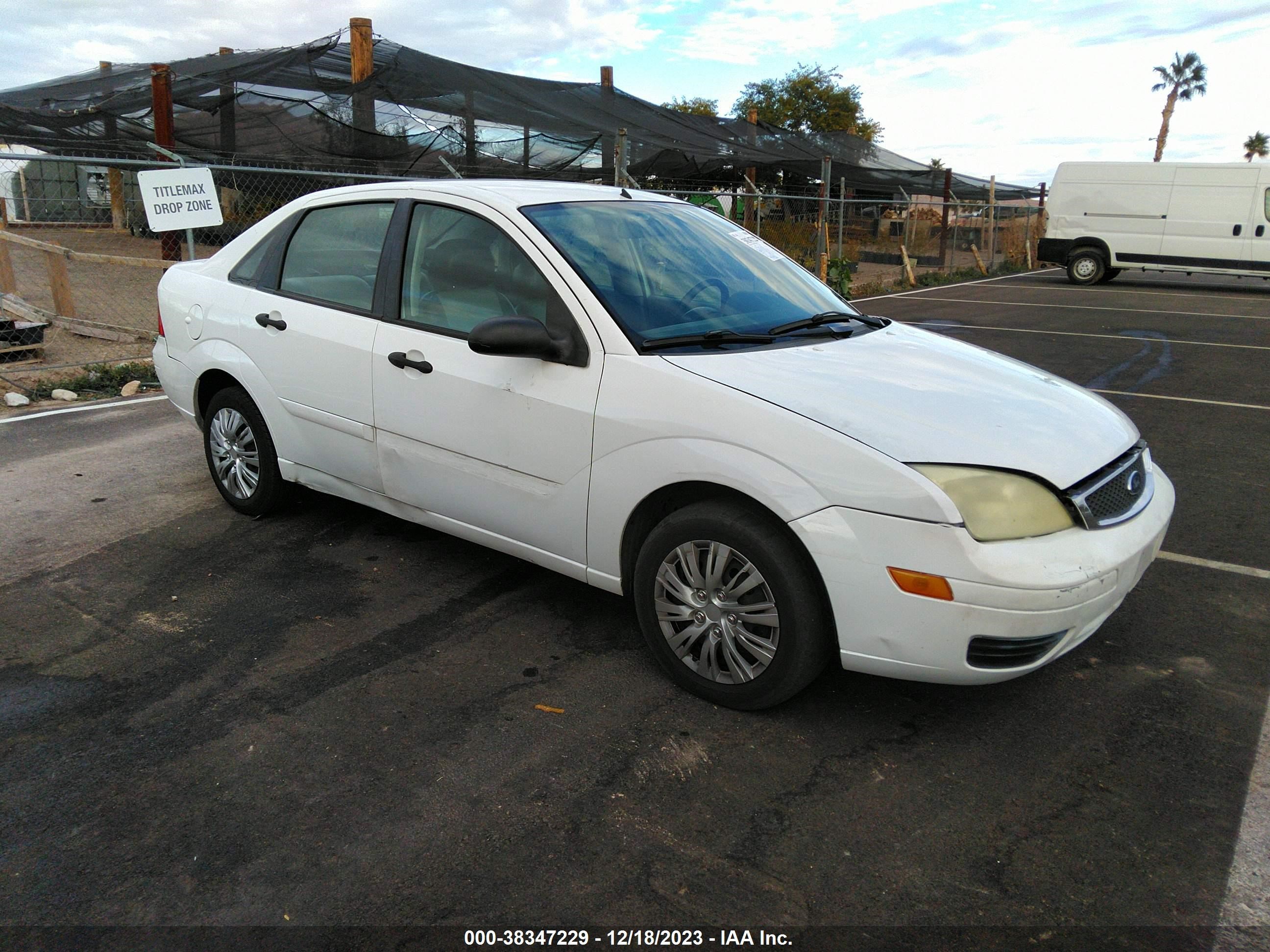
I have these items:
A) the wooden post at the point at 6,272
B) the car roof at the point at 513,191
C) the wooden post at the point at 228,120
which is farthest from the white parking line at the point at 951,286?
the car roof at the point at 513,191

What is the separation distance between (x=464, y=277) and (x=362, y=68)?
1169cm

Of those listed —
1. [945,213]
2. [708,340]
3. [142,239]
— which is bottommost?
[708,340]

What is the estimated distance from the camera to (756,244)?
14.4 feet

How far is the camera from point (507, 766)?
9.29 ft

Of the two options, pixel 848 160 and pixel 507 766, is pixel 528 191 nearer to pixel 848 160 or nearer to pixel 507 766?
pixel 507 766

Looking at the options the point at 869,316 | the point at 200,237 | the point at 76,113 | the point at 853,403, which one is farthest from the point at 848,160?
the point at 853,403

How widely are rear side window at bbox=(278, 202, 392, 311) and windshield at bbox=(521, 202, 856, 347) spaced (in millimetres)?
819

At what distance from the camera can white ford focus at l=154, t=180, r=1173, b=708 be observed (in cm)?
274

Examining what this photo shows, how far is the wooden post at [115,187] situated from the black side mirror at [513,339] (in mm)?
13259

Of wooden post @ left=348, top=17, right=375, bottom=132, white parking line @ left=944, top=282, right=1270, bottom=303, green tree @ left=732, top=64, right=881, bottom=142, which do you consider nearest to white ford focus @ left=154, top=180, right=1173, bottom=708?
wooden post @ left=348, top=17, right=375, bottom=132

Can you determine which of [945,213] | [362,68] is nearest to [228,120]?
[362,68]

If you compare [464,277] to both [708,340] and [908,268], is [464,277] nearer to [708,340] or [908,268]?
[708,340]

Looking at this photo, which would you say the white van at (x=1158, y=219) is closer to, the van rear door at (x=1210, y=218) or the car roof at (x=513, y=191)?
the van rear door at (x=1210, y=218)

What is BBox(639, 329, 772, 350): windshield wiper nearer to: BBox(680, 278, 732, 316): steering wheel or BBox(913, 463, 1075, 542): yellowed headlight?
BBox(680, 278, 732, 316): steering wheel
